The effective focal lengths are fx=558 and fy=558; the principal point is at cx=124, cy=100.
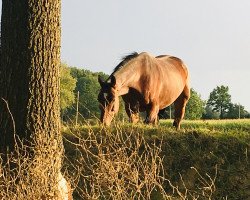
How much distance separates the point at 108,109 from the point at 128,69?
6.50 ft

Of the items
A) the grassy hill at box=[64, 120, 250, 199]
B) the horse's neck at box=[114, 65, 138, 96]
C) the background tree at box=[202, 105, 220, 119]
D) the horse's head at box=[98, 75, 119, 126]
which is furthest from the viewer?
the background tree at box=[202, 105, 220, 119]

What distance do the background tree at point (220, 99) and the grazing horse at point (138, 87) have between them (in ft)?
262

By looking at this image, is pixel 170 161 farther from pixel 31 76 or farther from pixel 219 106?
pixel 219 106

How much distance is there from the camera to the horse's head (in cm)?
1403

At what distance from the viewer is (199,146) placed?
11914 mm

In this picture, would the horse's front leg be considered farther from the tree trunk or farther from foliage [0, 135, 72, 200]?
the tree trunk

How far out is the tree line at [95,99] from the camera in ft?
238

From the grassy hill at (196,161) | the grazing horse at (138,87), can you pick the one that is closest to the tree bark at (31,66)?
the grassy hill at (196,161)

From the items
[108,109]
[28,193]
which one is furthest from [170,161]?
[28,193]

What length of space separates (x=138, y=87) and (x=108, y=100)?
1.95m

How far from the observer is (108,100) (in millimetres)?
14211

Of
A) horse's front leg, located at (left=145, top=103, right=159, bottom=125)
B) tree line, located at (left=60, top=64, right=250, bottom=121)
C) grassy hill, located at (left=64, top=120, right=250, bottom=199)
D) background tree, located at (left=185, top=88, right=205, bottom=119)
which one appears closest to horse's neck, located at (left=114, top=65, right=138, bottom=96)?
horse's front leg, located at (left=145, top=103, right=159, bottom=125)

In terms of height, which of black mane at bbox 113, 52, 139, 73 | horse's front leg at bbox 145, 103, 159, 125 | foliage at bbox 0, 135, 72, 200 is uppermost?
black mane at bbox 113, 52, 139, 73

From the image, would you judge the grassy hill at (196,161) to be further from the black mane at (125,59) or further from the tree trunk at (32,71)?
the black mane at (125,59)
